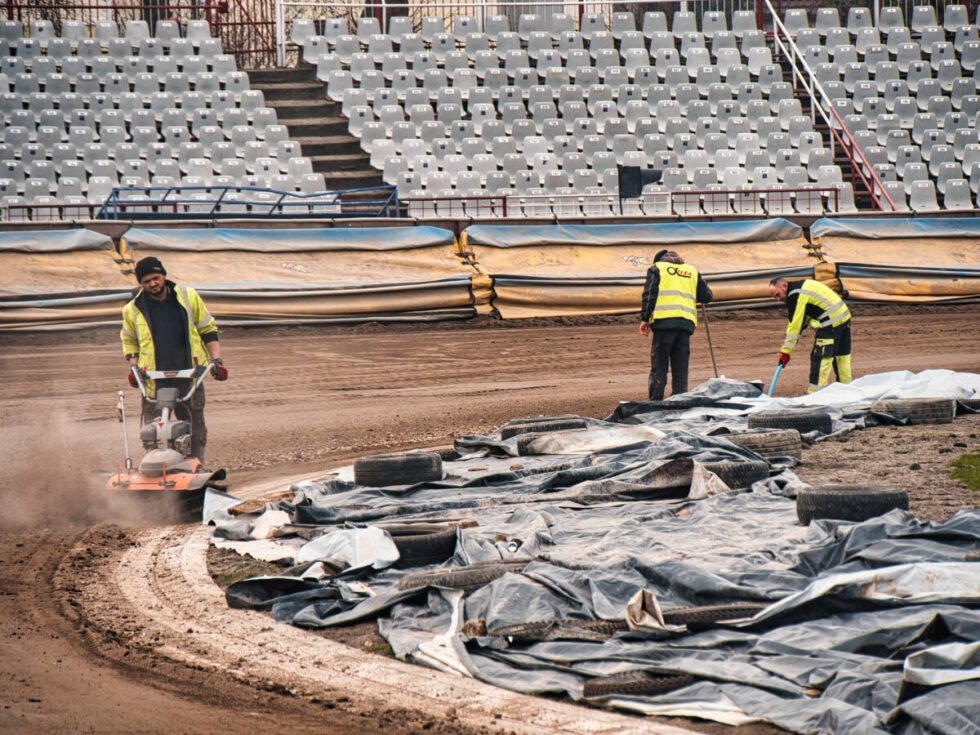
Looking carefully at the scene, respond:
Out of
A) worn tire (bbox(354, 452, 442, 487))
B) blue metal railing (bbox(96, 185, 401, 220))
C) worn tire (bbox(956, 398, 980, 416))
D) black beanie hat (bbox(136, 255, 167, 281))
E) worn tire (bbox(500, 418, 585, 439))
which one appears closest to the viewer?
black beanie hat (bbox(136, 255, 167, 281))

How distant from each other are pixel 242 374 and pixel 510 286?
5.20 m

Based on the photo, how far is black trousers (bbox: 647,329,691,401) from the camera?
12.4 meters

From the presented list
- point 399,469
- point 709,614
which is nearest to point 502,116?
point 399,469

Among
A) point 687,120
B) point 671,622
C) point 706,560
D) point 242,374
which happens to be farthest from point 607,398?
point 687,120

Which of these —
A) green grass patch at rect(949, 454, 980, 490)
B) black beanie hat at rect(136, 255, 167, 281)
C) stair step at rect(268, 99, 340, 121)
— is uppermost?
stair step at rect(268, 99, 340, 121)

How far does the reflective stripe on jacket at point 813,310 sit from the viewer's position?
480 inches

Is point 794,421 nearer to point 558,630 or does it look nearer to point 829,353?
point 829,353

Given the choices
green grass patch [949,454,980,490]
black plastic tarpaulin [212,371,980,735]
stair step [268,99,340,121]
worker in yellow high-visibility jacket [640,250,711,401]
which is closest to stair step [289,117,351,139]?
stair step [268,99,340,121]

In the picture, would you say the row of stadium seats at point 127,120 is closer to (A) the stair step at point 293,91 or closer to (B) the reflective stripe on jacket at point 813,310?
(A) the stair step at point 293,91

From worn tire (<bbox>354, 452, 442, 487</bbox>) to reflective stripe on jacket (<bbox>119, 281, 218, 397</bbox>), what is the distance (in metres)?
1.81

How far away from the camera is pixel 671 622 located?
17.1ft

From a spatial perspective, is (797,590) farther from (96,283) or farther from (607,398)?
(96,283)

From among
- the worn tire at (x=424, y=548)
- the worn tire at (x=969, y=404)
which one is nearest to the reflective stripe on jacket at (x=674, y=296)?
the worn tire at (x=969, y=404)

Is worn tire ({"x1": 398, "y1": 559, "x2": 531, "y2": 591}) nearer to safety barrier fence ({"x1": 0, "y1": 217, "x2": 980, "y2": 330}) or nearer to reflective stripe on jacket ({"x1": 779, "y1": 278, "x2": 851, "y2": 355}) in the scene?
reflective stripe on jacket ({"x1": 779, "y1": 278, "x2": 851, "y2": 355})
